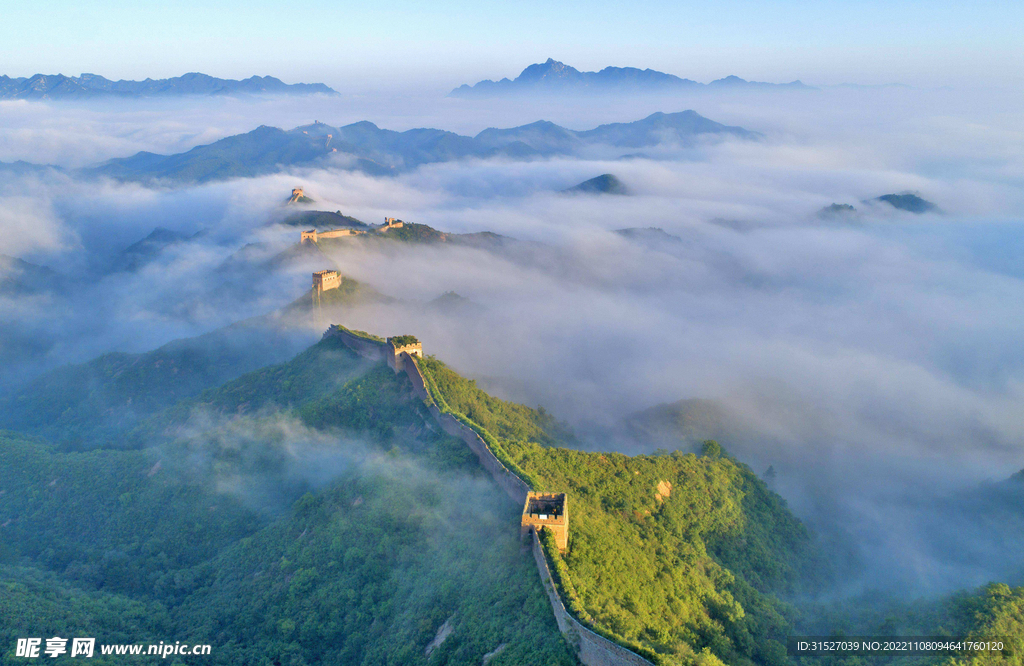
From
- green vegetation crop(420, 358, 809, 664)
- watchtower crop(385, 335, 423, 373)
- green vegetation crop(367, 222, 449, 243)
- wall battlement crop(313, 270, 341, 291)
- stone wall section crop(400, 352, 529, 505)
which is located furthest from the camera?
green vegetation crop(367, 222, 449, 243)

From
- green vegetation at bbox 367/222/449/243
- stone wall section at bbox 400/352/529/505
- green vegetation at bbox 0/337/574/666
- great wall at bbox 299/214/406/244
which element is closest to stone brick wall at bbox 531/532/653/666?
green vegetation at bbox 0/337/574/666

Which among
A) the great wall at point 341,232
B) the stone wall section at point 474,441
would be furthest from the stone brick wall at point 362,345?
the great wall at point 341,232

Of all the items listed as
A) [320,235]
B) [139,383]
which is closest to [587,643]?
[139,383]

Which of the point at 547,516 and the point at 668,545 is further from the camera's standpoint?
the point at 668,545

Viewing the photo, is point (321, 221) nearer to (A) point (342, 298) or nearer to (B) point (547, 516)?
(A) point (342, 298)

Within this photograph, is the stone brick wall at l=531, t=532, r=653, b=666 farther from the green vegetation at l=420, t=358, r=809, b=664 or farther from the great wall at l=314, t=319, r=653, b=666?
the green vegetation at l=420, t=358, r=809, b=664

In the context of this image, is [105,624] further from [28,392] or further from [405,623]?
[28,392]

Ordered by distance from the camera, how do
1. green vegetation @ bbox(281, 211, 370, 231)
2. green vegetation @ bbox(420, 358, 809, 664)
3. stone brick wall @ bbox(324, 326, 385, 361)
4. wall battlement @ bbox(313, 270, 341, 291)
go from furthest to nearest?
green vegetation @ bbox(281, 211, 370, 231) < wall battlement @ bbox(313, 270, 341, 291) < stone brick wall @ bbox(324, 326, 385, 361) < green vegetation @ bbox(420, 358, 809, 664)
